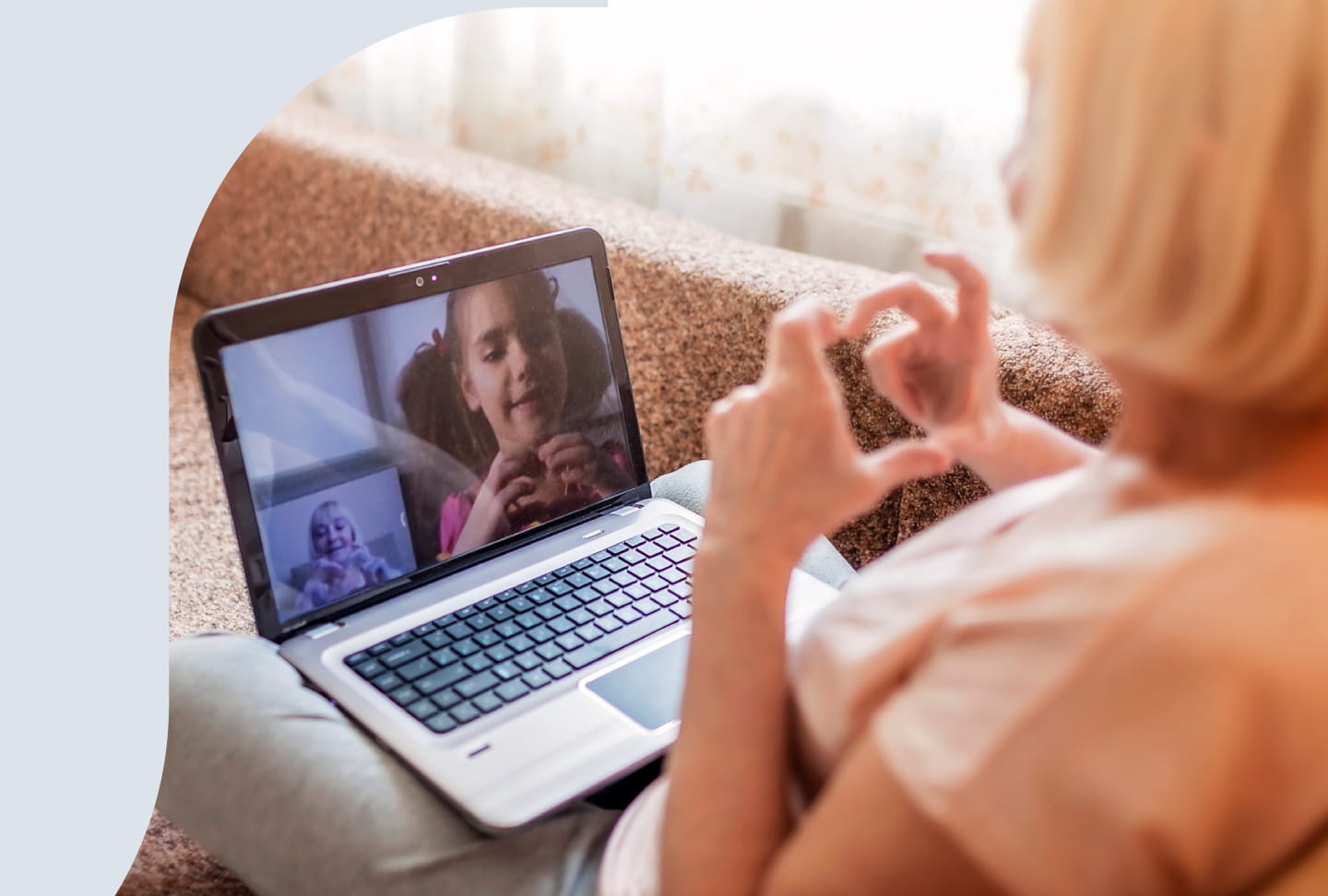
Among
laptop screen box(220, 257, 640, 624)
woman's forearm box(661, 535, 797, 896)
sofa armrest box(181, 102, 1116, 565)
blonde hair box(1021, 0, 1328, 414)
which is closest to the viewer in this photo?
blonde hair box(1021, 0, 1328, 414)

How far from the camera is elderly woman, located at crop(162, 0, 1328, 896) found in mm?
371

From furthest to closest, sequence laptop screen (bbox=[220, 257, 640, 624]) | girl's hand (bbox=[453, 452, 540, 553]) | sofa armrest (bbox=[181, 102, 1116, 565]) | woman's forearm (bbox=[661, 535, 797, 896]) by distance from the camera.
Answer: sofa armrest (bbox=[181, 102, 1116, 565]) → girl's hand (bbox=[453, 452, 540, 553]) → laptop screen (bbox=[220, 257, 640, 624]) → woman's forearm (bbox=[661, 535, 797, 896])

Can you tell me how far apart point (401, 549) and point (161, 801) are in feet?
0.71

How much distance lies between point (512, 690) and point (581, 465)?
224mm

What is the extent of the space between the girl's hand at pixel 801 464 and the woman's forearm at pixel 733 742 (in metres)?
0.01

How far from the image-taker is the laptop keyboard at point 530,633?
2.29 feet

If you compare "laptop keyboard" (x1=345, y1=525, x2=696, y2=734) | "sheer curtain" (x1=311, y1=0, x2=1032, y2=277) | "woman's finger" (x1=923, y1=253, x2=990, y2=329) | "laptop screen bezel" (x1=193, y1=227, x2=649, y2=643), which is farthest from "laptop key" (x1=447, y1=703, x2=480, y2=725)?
"sheer curtain" (x1=311, y1=0, x2=1032, y2=277)

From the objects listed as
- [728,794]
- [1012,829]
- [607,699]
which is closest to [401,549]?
[607,699]

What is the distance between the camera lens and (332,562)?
749mm

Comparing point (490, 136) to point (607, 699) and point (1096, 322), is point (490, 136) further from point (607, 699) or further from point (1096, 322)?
point (1096, 322)

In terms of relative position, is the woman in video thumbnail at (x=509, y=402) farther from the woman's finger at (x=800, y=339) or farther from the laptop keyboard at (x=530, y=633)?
the woman's finger at (x=800, y=339)

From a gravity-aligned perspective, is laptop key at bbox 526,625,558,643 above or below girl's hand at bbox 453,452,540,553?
below

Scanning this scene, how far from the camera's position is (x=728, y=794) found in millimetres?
499

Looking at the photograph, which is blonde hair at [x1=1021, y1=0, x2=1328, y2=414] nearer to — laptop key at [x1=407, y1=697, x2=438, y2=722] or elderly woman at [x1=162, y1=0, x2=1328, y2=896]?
elderly woman at [x1=162, y1=0, x2=1328, y2=896]
